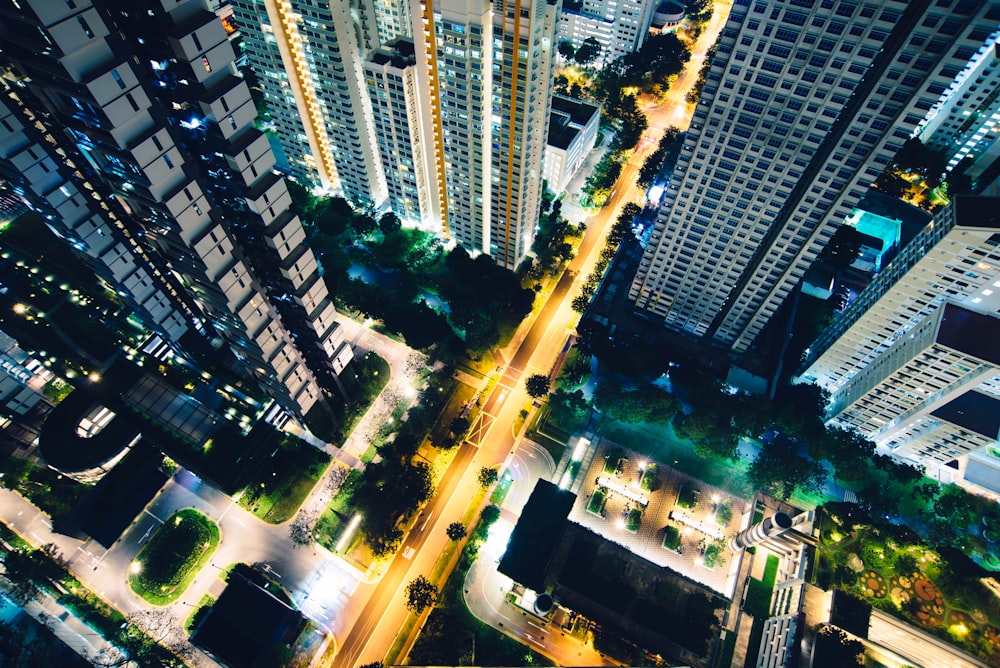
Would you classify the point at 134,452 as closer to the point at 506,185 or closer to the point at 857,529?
the point at 506,185

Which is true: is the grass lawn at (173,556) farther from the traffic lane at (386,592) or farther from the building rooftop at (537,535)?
the building rooftop at (537,535)

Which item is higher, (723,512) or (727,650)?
(723,512)

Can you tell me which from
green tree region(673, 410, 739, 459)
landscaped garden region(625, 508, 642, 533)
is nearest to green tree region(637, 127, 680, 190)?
green tree region(673, 410, 739, 459)

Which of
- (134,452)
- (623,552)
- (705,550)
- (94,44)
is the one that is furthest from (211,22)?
(705,550)

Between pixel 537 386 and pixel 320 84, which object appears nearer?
pixel 537 386

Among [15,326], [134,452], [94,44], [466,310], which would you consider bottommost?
[134,452]

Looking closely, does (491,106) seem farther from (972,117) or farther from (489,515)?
(972,117)

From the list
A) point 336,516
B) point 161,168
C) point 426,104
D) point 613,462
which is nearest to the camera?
point 161,168

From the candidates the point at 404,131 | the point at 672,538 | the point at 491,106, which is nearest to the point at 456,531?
the point at 672,538
